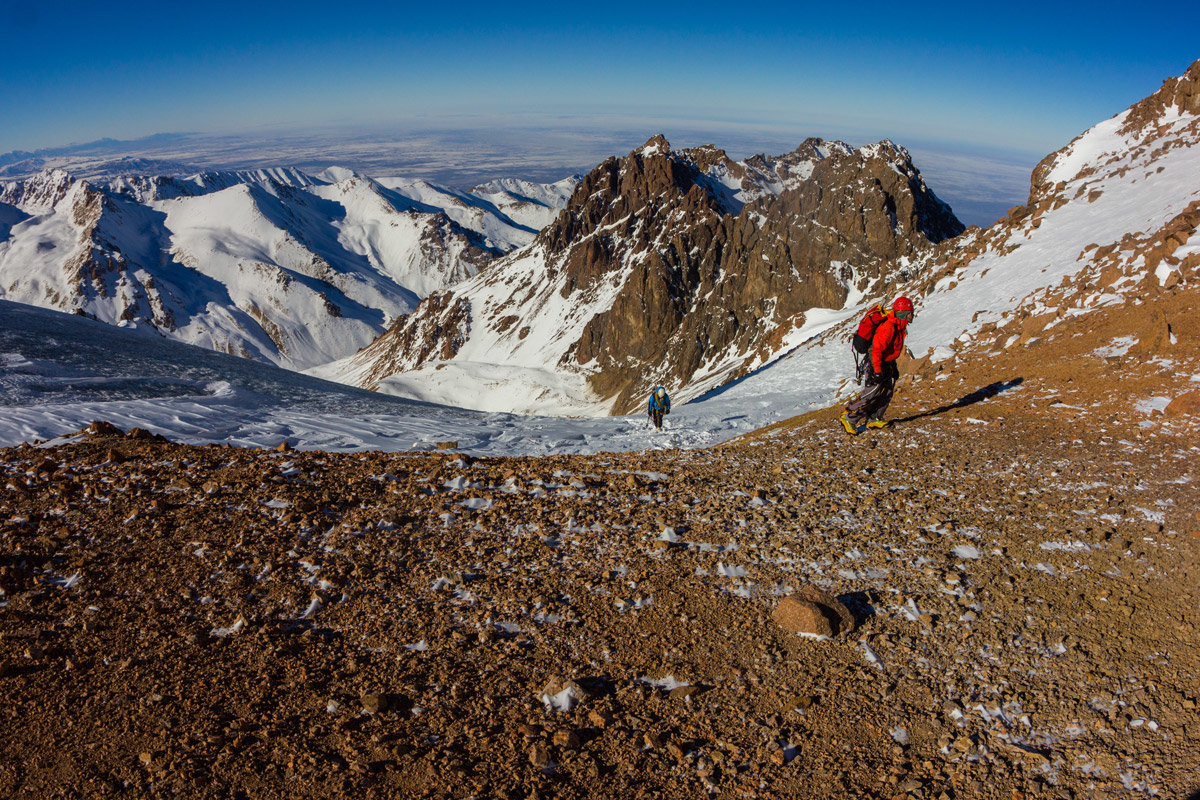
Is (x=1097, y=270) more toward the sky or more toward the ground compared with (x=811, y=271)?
more toward the sky

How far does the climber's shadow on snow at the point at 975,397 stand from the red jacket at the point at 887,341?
1.60m

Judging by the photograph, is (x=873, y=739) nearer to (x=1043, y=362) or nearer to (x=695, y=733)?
(x=695, y=733)

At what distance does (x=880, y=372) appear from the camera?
41.3ft

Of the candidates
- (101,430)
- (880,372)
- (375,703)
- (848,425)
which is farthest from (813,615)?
(101,430)

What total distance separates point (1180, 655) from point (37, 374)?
2906 cm

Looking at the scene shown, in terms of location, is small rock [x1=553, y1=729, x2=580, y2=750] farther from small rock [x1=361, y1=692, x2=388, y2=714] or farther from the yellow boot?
the yellow boot

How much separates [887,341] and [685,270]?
142m

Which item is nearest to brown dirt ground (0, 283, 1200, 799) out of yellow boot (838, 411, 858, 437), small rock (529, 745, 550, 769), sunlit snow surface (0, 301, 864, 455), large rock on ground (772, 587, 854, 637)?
small rock (529, 745, 550, 769)

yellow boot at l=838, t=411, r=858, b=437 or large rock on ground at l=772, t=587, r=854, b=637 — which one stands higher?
large rock on ground at l=772, t=587, r=854, b=637

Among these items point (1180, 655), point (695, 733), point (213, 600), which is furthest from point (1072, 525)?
point (213, 600)

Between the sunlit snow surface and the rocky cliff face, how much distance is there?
60779 millimetres

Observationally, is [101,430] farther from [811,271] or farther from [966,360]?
[811,271]

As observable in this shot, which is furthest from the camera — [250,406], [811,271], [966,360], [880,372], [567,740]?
[811,271]

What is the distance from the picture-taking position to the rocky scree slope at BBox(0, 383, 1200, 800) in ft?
14.8
